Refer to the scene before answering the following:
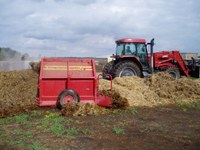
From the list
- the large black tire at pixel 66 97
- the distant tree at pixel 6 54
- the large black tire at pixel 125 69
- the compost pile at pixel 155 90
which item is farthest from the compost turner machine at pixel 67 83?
the distant tree at pixel 6 54

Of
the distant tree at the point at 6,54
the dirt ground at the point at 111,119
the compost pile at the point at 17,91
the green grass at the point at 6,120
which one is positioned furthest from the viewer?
the distant tree at the point at 6,54

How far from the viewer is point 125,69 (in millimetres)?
17703

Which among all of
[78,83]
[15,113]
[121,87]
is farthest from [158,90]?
[15,113]

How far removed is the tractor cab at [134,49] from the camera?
18406 millimetres

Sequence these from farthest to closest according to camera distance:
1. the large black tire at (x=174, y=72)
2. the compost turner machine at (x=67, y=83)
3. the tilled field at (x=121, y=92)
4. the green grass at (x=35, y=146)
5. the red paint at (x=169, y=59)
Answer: the red paint at (x=169, y=59) → the large black tire at (x=174, y=72) → the compost turner machine at (x=67, y=83) → the tilled field at (x=121, y=92) → the green grass at (x=35, y=146)

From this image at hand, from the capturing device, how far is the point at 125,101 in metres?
10.9

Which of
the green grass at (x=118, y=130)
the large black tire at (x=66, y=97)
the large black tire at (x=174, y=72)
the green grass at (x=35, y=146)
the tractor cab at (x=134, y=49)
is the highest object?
the tractor cab at (x=134, y=49)

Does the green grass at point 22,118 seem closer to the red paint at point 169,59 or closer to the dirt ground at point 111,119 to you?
the dirt ground at point 111,119

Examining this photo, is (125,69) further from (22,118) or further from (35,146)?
(35,146)

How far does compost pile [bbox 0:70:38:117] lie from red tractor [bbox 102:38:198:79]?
714 cm

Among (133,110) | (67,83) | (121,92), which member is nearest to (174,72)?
(121,92)

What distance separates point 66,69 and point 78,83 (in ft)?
2.36

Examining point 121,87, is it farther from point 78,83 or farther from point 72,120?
point 72,120

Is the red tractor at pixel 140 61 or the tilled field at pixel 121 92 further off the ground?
the red tractor at pixel 140 61
